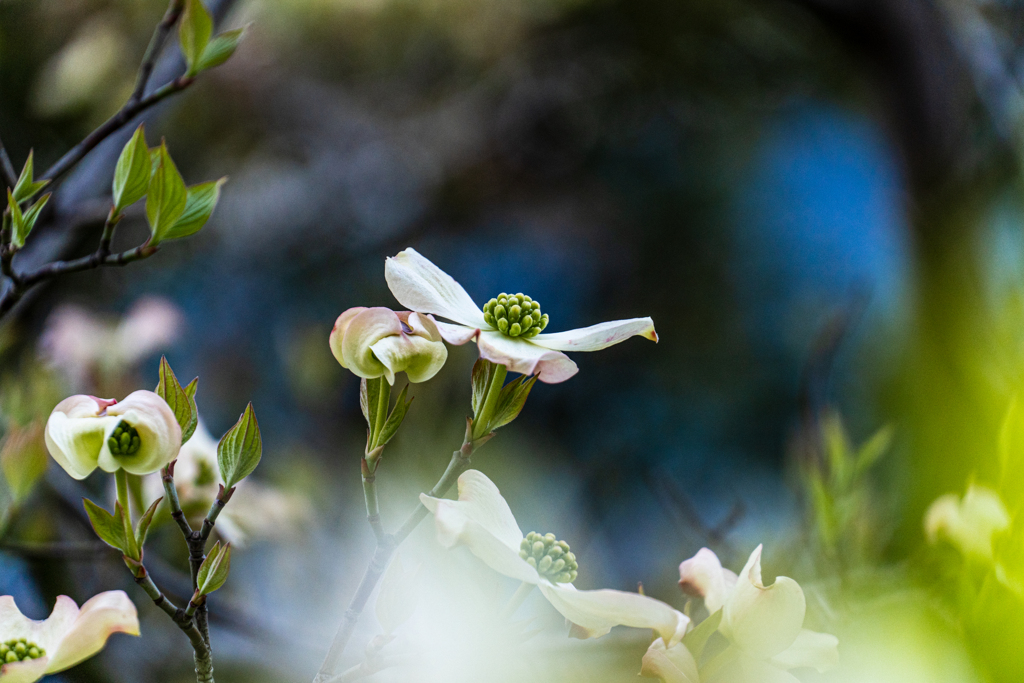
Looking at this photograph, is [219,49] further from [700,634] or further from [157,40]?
[700,634]

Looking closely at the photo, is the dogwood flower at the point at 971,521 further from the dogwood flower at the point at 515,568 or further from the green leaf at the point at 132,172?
the green leaf at the point at 132,172

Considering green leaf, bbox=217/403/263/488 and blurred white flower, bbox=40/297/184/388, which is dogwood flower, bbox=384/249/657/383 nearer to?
green leaf, bbox=217/403/263/488

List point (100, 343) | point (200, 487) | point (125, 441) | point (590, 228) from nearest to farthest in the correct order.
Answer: point (125, 441)
point (200, 487)
point (100, 343)
point (590, 228)

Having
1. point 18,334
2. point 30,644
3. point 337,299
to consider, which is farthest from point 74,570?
point 337,299

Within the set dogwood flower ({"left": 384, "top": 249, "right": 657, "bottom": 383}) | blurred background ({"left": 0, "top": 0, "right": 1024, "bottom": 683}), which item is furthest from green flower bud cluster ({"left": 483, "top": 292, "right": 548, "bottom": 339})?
blurred background ({"left": 0, "top": 0, "right": 1024, "bottom": 683})

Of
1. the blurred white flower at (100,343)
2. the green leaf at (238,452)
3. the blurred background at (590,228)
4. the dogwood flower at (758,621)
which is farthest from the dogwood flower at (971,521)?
the blurred white flower at (100,343)

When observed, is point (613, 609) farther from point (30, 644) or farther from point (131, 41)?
point (131, 41)

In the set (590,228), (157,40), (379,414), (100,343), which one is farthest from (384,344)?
(590,228)
